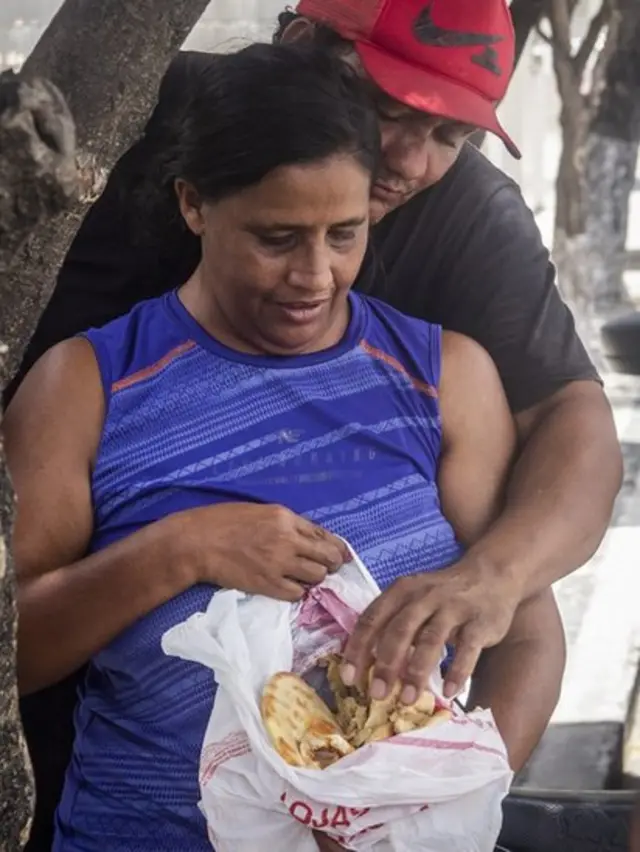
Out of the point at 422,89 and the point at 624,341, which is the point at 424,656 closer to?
the point at 624,341

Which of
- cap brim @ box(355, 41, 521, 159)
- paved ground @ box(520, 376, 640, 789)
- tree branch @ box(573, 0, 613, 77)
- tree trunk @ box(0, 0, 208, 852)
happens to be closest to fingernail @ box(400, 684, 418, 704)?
tree trunk @ box(0, 0, 208, 852)

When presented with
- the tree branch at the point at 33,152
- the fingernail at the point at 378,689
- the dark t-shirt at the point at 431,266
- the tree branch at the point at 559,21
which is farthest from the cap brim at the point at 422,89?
the tree branch at the point at 559,21

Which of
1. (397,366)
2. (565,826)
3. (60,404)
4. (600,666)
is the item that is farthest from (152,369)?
(600,666)

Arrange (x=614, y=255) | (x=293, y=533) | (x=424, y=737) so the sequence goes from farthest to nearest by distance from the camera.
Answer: (x=614, y=255) → (x=293, y=533) → (x=424, y=737)

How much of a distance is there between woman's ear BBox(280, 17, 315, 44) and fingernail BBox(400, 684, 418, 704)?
117 cm

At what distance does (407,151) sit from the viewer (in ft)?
7.91

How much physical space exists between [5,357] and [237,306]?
22.3 inches

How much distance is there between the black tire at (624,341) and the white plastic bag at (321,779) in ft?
2.09

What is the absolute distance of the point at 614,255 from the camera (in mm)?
9445

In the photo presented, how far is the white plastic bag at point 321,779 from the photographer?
5.62 feet

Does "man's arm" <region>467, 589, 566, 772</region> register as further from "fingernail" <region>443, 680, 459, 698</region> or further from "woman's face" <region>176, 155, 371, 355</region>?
"woman's face" <region>176, 155, 371, 355</region>

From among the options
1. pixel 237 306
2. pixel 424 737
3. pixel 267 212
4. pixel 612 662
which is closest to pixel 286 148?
pixel 267 212

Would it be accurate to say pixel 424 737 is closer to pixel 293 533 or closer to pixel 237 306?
pixel 293 533

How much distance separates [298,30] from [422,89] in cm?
28
